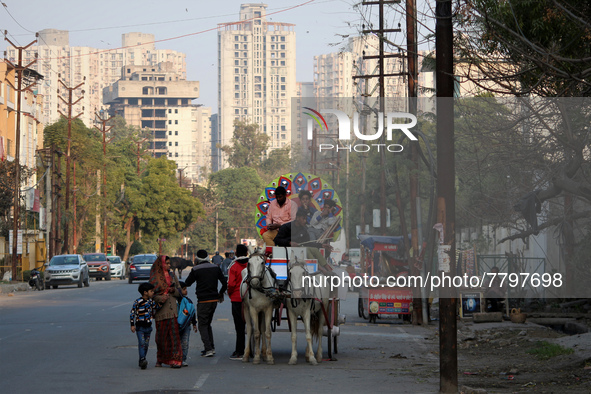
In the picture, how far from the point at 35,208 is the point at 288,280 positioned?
5183cm

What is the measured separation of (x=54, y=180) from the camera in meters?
62.0

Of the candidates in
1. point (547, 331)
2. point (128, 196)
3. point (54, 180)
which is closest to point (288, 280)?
point (547, 331)

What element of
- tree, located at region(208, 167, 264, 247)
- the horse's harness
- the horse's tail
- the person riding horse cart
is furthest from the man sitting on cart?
tree, located at region(208, 167, 264, 247)

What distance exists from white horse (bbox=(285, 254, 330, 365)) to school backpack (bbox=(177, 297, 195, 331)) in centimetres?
166

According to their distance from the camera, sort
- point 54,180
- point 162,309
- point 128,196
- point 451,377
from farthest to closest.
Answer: point 128,196, point 54,180, point 162,309, point 451,377

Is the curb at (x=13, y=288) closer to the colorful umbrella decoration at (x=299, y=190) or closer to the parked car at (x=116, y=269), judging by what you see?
the parked car at (x=116, y=269)

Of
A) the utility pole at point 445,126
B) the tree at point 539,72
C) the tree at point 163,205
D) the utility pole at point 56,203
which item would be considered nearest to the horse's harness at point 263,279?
the utility pole at point 445,126

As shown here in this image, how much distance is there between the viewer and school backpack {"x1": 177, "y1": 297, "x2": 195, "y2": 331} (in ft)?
47.5

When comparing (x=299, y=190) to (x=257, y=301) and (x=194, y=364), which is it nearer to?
(x=257, y=301)

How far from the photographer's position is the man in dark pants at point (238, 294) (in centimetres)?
1600

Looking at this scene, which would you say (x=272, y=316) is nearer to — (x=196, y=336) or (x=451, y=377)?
(x=451, y=377)

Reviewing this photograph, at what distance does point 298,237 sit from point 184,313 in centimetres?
251

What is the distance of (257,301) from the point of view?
1465cm

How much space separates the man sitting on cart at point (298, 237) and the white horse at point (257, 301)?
75cm
